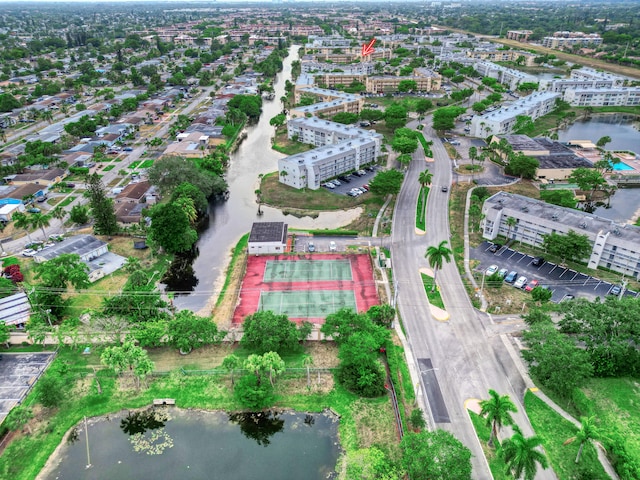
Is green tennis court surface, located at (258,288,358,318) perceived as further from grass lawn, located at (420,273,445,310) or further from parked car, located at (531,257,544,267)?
parked car, located at (531,257,544,267)

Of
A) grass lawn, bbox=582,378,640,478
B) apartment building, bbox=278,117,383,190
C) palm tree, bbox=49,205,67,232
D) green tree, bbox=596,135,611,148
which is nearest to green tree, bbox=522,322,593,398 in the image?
grass lawn, bbox=582,378,640,478

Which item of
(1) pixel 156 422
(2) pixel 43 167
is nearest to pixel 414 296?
(1) pixel 156 422

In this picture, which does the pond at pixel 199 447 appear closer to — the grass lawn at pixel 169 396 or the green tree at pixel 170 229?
the grass lawn at pixel 169 396

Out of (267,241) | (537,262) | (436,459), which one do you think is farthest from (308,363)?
(537,262)

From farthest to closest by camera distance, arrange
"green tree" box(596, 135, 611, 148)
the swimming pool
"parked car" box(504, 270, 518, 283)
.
Answer: "green tree" box(596, 135, 611, 148) < the swimming pool < "parked car" box(504, 270, 518, 283)

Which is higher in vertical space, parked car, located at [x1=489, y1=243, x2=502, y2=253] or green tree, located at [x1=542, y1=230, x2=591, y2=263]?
green tree, located at [x1=542, y1=230, x2=591, y2=263]

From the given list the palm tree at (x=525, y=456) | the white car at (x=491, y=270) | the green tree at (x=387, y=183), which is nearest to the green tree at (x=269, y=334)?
the palm tree at (x=525, y=456)
